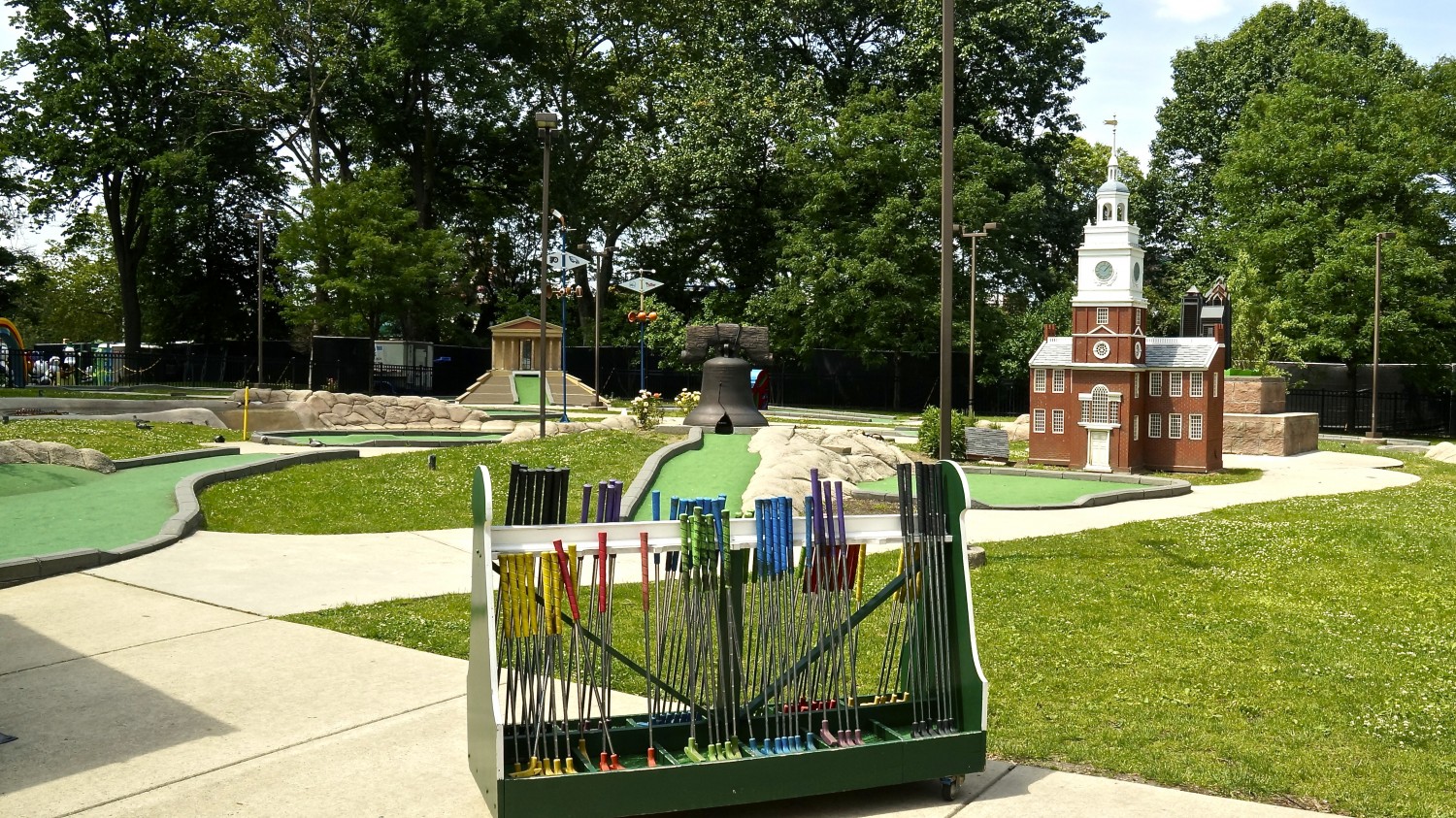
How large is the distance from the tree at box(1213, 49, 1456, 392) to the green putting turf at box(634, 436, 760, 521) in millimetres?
22018

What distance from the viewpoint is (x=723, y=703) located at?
489cm

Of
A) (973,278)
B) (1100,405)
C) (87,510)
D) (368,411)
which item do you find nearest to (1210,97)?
(973,278)

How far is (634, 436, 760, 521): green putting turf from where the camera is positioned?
49.3 ft

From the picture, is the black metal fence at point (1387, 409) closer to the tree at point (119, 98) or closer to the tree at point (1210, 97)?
the tree at point (1210, 97)

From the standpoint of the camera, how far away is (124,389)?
125ft

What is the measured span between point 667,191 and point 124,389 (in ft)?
66.4

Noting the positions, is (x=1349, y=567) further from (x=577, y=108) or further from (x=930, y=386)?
(x=577, y=108)

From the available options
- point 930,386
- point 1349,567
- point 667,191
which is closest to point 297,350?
point 667,191

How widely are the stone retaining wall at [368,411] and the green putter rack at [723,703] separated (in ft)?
81.3

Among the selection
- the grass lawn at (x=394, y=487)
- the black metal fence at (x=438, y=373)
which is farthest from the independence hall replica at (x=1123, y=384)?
the black metal fence at (x=438, y=373)

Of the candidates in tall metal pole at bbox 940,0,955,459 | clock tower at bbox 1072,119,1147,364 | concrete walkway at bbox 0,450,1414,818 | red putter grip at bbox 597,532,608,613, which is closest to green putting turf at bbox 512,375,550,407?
clock tower at bbox 1072,119,1147,364

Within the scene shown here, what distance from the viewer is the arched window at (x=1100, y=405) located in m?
20.9

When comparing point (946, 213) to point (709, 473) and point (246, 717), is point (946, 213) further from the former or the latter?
point (246, 717)

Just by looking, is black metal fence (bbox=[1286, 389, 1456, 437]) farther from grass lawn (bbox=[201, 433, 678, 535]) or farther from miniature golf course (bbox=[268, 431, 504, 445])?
grass lawn (bbox=[201, 433, 678, 535])
